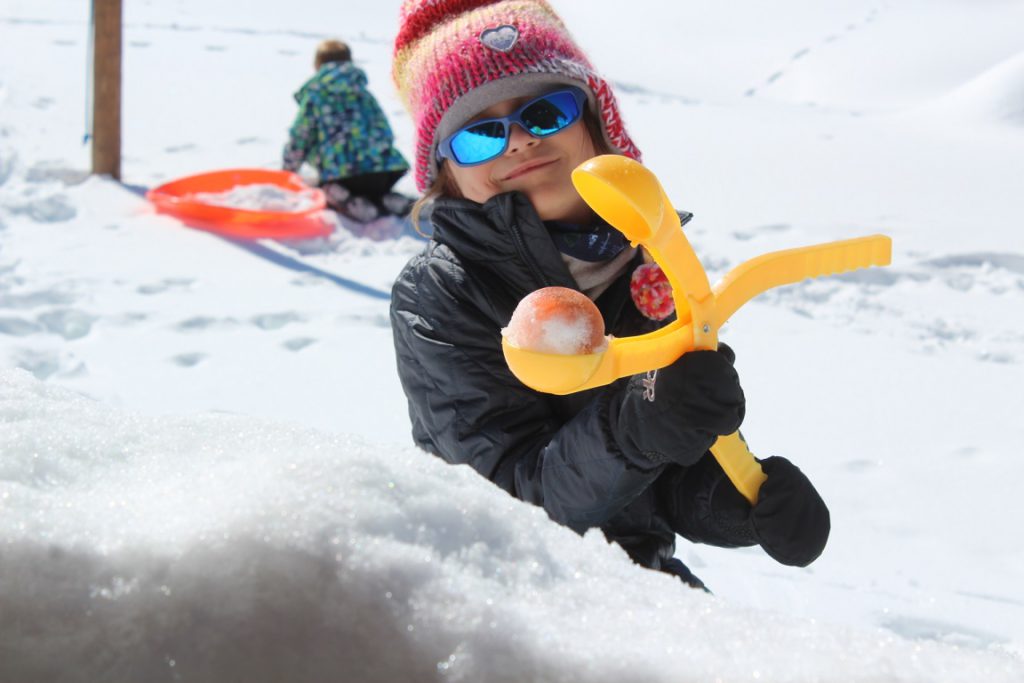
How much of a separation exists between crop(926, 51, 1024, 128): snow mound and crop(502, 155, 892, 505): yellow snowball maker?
612 centimetres

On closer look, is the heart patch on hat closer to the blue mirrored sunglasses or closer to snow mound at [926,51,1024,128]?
the blue mirrored sunglasses

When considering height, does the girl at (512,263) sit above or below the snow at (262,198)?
above

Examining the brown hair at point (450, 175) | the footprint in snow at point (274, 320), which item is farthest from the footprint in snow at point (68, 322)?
the brown hair at point (450, 175)

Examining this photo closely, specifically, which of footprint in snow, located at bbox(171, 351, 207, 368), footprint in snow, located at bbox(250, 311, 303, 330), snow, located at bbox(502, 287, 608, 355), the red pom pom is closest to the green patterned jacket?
footprint in snow, located at bbox(250, 311, 303, 330)

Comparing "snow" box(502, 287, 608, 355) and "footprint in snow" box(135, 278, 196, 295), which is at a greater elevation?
"snow" box(502, 287, 608, 355)

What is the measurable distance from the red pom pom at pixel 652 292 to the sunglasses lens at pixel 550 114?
0.29 m

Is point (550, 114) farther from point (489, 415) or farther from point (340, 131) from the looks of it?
point (340, 131)

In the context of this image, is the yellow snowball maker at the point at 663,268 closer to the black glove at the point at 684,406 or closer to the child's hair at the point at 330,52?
the black glove at the point at 684,406

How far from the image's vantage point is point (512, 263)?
164 cm

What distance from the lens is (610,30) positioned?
13.1 metres

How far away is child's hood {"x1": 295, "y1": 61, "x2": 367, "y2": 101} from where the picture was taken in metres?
4.85

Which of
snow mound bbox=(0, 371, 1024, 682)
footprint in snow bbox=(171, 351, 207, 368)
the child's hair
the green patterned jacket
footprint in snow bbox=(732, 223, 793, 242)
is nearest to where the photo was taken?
snow mound bbox=(0, 371, 1024, 682)

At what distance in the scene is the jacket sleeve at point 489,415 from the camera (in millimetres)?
1324

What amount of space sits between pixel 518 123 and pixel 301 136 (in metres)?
3.47
